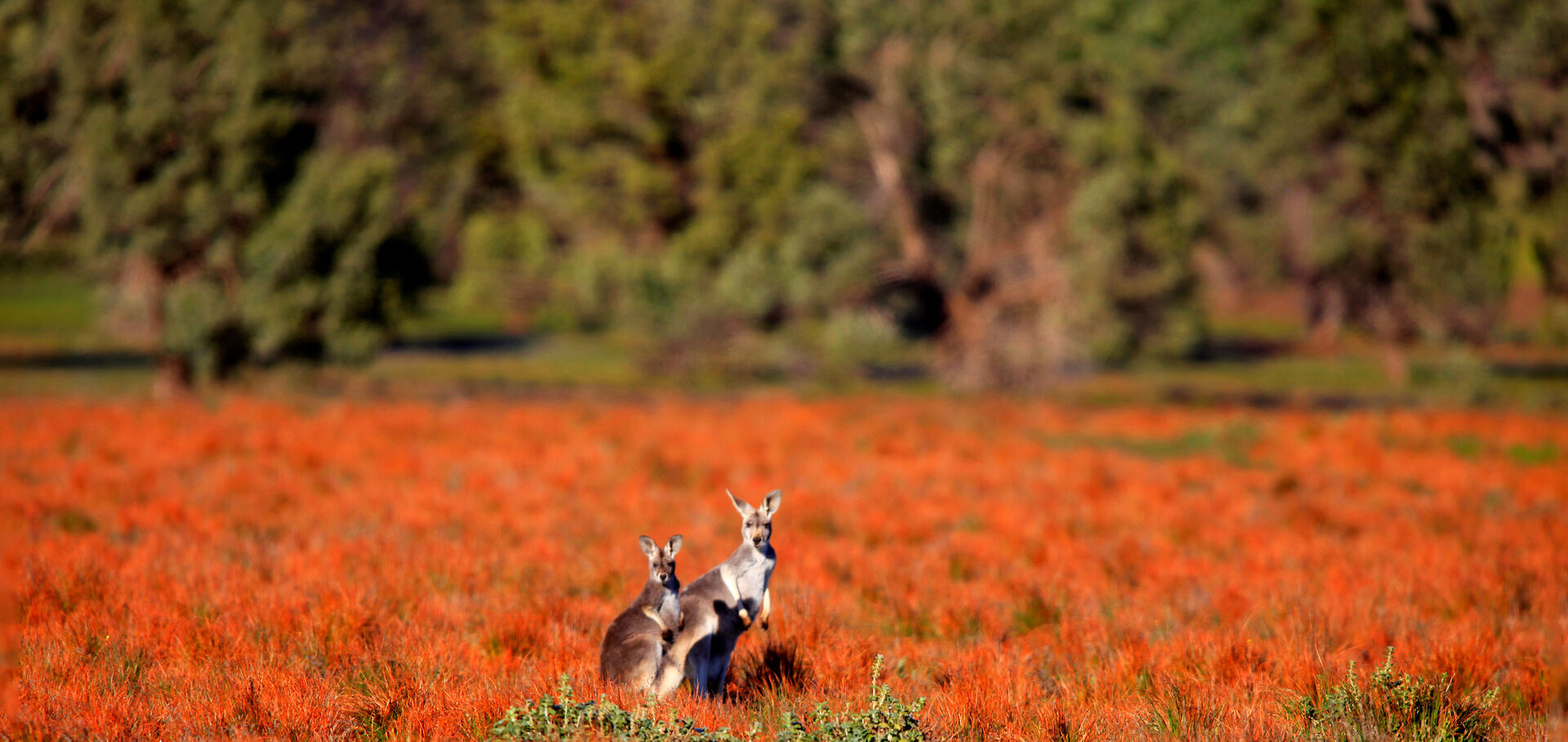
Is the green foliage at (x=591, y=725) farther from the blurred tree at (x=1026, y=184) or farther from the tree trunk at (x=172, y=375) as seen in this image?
the blurred tree at (x=1026, y=184)

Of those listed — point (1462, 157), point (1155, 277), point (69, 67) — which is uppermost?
A: point (69, 67)

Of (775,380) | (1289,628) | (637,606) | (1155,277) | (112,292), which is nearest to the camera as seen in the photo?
(637,606)

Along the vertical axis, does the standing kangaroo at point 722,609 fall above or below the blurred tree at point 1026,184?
below

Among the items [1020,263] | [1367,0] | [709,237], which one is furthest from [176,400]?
[1367,0]

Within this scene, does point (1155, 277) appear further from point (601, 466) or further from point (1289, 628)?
point (1289, 628)

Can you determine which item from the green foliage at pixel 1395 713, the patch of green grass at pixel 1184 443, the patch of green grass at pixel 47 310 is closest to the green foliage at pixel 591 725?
the green foliage at pixel 1395 713

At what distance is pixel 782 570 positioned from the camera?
917 centimetres

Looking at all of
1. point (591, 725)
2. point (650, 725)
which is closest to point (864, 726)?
point (650, 725)

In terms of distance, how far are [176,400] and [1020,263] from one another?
1984 centimetres

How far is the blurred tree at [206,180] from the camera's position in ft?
72.4

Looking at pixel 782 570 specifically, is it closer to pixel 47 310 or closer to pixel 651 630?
pixel 651 630

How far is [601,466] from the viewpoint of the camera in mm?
14703

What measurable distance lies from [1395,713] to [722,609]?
315cm

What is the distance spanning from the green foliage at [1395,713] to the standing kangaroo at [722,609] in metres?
2.58
